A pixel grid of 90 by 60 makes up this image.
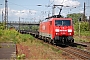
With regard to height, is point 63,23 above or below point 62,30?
above

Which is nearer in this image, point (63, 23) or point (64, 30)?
point (64, 30)

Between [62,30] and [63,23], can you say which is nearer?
[62,30]

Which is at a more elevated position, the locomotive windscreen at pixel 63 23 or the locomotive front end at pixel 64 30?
the locomotive windscreen at pixel 63 23

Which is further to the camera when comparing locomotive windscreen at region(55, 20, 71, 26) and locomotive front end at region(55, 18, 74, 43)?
locomotive windscreen at region(55, 20, 71, 26)

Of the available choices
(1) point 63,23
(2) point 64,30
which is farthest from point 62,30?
(1) point 63,23

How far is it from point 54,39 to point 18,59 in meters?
11.7

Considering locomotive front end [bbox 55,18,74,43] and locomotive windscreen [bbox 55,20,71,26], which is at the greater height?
locomotive windscreen [bbox 55,20,71,26]

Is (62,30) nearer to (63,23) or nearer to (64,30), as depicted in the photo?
(64,30)

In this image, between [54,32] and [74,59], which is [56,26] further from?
[74,59]

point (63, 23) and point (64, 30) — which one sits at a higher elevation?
point (63, 23)

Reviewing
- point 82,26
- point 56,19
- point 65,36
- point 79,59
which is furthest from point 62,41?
A: point 82,26

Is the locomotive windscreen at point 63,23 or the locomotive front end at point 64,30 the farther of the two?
the locomotive windscreen at point 63,23

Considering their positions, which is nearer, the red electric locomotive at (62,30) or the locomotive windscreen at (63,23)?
the red electric locomotive at (62,30)

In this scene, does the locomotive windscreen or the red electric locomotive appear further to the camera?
the locomotive windscreen
